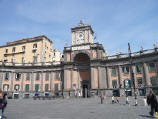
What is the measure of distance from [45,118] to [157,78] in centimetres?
3041

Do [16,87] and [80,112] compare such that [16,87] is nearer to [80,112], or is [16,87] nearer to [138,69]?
[138,69]

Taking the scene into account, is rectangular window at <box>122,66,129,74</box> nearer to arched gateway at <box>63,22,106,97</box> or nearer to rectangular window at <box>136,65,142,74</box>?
rectangular window at <box>136,65,142,74</box>

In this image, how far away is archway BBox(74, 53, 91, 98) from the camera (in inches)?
1642

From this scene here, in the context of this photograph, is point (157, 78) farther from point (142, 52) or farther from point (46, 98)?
point (46, 98)

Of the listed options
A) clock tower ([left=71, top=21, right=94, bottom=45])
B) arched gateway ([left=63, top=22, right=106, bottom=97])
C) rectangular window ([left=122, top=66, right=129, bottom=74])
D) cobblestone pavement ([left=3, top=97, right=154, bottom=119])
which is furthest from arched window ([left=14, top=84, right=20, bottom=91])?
rectangular window ([left=122, top=66, right=129, bottom=74])

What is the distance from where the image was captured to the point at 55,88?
4375cm

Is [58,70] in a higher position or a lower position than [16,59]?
lower

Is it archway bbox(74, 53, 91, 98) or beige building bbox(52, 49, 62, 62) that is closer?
archway bbox(74, 53, 91, 98)

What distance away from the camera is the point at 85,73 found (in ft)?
140

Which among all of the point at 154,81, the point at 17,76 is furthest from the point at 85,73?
the point at 17,76

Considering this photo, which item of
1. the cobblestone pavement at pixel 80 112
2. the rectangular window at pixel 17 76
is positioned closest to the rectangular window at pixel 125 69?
the cobblestone pavement at pixel 80 112

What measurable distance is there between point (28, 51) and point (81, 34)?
22797 millimetres

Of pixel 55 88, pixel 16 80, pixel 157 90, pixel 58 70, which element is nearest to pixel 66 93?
pixel 55 88

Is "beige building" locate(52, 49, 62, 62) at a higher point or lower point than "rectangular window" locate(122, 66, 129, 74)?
higher
